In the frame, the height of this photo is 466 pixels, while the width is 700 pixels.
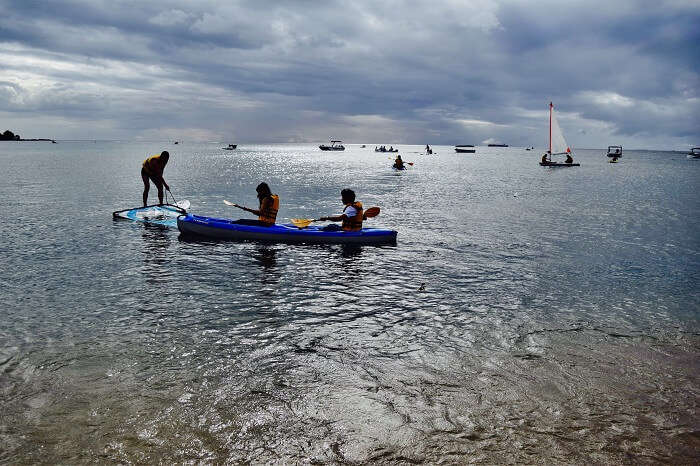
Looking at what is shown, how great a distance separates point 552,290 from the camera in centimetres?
1303

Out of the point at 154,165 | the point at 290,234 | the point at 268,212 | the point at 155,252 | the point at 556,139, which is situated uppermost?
the point at 556,139

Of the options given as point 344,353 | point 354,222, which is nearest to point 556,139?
point 354,222

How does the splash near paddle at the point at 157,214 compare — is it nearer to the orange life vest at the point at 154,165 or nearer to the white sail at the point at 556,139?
the orange life vest at the point at 154,165

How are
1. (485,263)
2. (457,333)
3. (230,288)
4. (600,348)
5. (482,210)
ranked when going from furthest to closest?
1. (482,210)
2. (485,263)
3. (230,288)
4. (457,333)
5. (600,348)

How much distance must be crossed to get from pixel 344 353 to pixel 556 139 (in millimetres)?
74312

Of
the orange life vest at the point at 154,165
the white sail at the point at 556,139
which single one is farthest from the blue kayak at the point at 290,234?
the white sail at the point at 556,139

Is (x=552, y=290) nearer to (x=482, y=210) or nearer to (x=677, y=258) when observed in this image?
(x=677, y=258)

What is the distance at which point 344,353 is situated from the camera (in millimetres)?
8539

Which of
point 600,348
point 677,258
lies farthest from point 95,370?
point 677,258

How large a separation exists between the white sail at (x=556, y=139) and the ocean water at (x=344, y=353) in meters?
56.2

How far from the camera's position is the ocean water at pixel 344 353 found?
5922mm

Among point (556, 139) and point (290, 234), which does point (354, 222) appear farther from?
point (556, 139)

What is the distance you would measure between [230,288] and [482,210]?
22.2 meters

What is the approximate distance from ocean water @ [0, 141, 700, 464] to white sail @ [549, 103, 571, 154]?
56.2 metres
